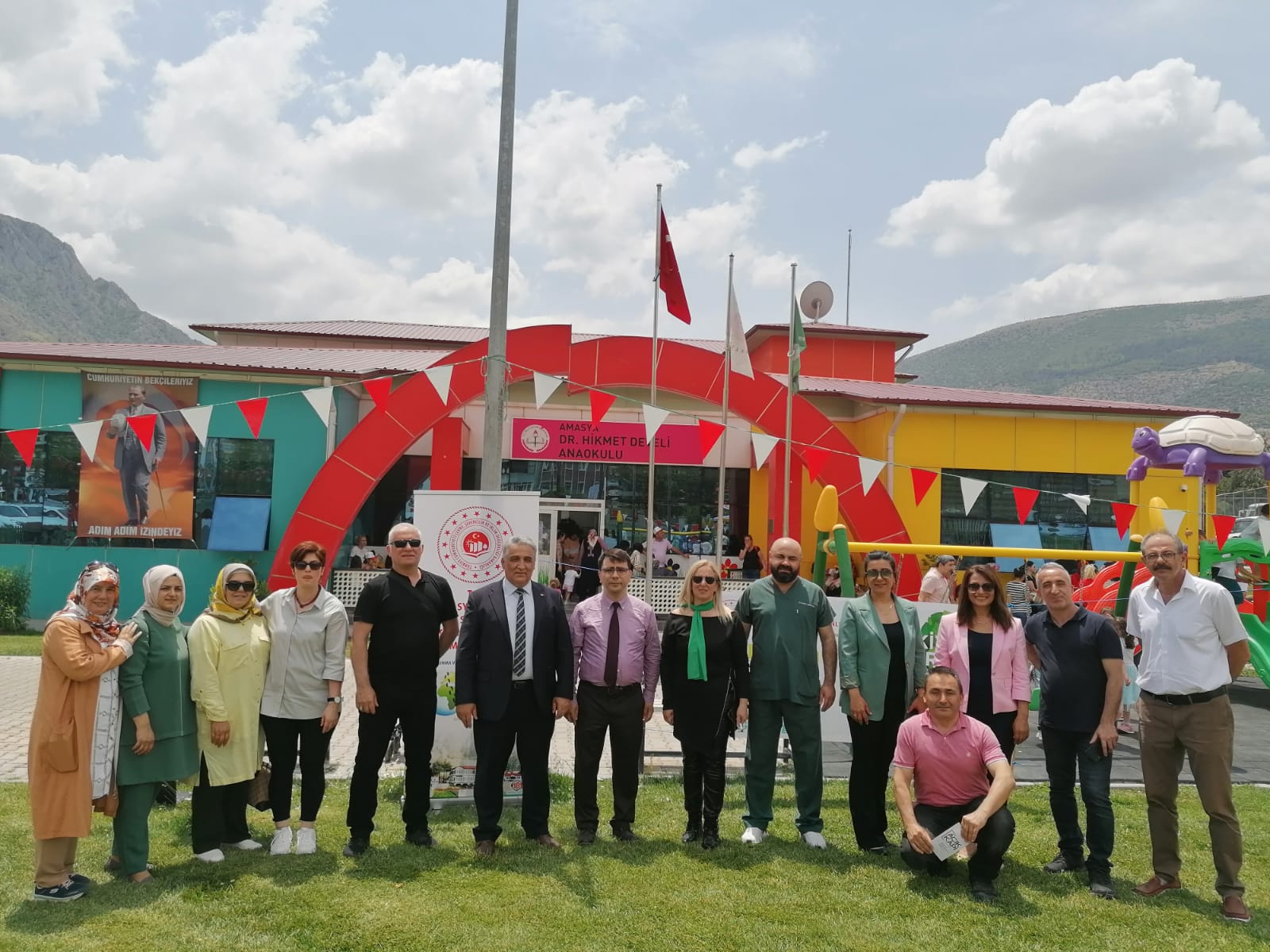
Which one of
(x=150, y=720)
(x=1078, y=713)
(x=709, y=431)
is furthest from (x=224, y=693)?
(x=709, y=431)

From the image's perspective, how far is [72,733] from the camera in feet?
12.7

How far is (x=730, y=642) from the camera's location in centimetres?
489

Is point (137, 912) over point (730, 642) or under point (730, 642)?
under

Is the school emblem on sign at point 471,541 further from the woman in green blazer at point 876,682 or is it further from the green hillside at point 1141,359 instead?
the green hillside at point 1141,359

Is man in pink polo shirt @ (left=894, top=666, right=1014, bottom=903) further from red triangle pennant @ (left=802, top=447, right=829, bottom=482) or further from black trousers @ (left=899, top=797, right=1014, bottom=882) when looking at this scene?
red triangle pennant @ (left=802, top=447, right=829, bottom=482)

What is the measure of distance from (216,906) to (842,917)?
2.72 metres

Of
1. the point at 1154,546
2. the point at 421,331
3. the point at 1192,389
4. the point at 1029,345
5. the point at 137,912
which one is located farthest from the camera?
the point at 1029,345

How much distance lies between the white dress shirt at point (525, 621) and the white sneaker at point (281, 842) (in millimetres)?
1379

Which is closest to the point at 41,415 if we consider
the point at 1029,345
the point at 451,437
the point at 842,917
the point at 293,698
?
the point at 451,437

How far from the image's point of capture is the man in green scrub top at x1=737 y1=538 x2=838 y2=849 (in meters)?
4.94

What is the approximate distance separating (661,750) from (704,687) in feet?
8.09

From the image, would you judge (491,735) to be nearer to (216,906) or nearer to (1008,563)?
(216,906)

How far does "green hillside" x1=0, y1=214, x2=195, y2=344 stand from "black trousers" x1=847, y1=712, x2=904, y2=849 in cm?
15040

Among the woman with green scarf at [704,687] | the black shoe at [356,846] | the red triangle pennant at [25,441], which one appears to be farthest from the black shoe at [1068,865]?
the red triangle pennant at [25,441]
